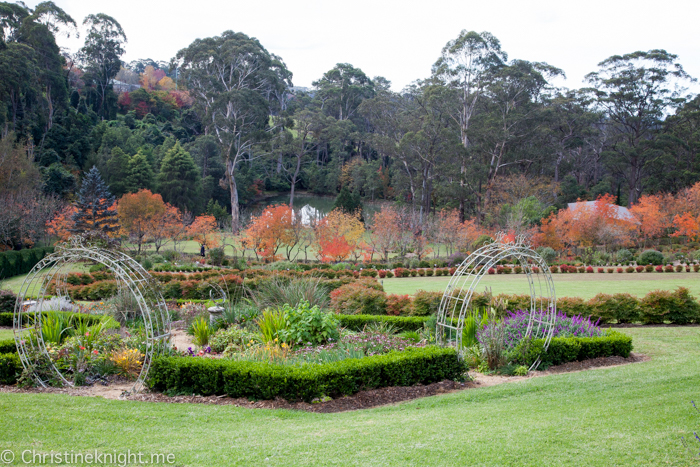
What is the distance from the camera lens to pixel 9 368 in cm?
602

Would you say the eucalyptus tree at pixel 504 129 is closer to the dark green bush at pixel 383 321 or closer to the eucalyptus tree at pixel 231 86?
the eucalyptus tree at pixel 231 86

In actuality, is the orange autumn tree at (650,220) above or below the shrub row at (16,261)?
→ above

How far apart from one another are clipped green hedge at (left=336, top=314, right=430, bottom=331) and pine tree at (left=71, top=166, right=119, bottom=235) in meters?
21.0

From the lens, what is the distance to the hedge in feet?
17.0

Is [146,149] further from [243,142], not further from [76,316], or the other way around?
[76,316]

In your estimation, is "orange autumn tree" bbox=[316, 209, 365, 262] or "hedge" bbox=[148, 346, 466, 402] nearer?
"hedge" bbox=[148, 346, 466, 402]

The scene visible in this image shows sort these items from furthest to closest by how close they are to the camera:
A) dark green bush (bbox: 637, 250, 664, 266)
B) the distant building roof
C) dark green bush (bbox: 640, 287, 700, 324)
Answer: the distant building roof
dark green bush (bbox: 637, 250, 664, 266)
dark green bush (bbox: 640, 287, 700, 324)

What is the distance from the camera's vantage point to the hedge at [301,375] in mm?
5168

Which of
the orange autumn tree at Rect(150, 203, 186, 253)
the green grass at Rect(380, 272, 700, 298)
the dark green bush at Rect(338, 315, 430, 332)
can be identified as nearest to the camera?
the dark green bush at Rect(338, 315, 430, 332)

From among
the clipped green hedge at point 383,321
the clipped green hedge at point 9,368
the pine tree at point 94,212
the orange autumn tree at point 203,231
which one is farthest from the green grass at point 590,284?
the pine tree at point 94,212

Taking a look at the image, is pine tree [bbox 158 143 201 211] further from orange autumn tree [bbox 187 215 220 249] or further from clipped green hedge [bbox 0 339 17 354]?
clipped green hedge [bbox 0 339 17 354]

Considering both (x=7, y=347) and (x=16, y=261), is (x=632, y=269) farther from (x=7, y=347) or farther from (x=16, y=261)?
(x=16, y=261)

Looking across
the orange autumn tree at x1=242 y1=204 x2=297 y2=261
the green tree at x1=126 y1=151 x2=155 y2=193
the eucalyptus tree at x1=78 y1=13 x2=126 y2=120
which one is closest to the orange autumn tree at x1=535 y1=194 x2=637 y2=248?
the orange autumn tree at x1=242 y1=204 x2=297 y2=261

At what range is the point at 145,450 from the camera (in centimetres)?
354
